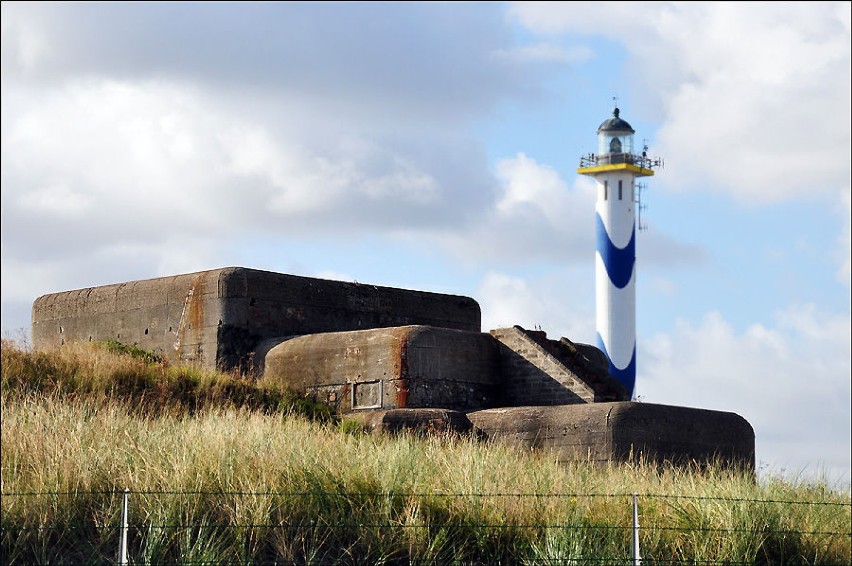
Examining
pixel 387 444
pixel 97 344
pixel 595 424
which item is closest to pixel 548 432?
pixel 595 424

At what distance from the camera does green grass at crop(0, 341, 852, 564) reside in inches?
375

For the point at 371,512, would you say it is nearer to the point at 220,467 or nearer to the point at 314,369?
the point at 220,467

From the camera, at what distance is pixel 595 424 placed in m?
13.6

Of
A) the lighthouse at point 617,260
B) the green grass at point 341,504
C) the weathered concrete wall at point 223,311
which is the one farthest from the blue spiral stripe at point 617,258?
the green grass at point 341,504

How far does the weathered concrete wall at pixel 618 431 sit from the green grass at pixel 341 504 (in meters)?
1.43

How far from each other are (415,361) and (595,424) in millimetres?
2404

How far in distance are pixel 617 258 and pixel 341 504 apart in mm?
22166

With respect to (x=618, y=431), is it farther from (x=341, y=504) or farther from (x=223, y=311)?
(x=223, y=311)

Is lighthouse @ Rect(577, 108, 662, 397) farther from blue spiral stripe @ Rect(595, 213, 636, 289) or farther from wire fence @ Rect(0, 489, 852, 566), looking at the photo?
wire fence @ Rect(0, 489, 852, 566)

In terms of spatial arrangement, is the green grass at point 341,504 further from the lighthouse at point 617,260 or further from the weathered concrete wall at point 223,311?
the lighthouse at point 617,260

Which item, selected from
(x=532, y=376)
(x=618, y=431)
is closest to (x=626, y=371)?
(x=532, y=376)

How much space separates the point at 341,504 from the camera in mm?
10070

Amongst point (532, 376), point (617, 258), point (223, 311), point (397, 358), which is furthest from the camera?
point (617, 258)

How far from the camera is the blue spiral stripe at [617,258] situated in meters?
31.4
